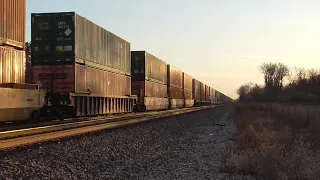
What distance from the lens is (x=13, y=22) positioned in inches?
643

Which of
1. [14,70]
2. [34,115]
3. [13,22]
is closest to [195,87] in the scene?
[34,115]

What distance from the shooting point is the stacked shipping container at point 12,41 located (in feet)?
50.4

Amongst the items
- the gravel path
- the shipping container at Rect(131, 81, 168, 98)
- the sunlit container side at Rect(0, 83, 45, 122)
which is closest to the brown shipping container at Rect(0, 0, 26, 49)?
the sunlit container side at Rect(0, 83, 45, 122)

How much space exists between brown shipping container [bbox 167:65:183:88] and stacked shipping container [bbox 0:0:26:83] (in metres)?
30.6

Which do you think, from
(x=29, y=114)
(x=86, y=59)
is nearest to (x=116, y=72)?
(x=86, y=59)

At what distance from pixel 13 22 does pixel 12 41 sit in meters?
0.85

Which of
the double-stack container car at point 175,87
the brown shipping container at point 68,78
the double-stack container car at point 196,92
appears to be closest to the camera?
the brown shipping container at point 68,78

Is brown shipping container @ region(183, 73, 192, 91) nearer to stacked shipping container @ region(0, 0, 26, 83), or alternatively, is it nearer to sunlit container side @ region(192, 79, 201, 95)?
sunlit container side @ region(192, 79, 201, 95)

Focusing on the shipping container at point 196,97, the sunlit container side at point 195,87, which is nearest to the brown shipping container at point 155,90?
the sunlit container side at point 195,87

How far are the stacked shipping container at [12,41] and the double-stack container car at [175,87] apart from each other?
98.8 feet

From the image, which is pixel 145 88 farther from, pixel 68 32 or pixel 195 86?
pixel 195 86

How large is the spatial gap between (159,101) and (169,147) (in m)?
28.1

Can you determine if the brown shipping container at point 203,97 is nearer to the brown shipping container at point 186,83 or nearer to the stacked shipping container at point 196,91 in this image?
the stacked shipping container at point 196,91

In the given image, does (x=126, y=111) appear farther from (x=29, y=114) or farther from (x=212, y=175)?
(x=212, y=175)
